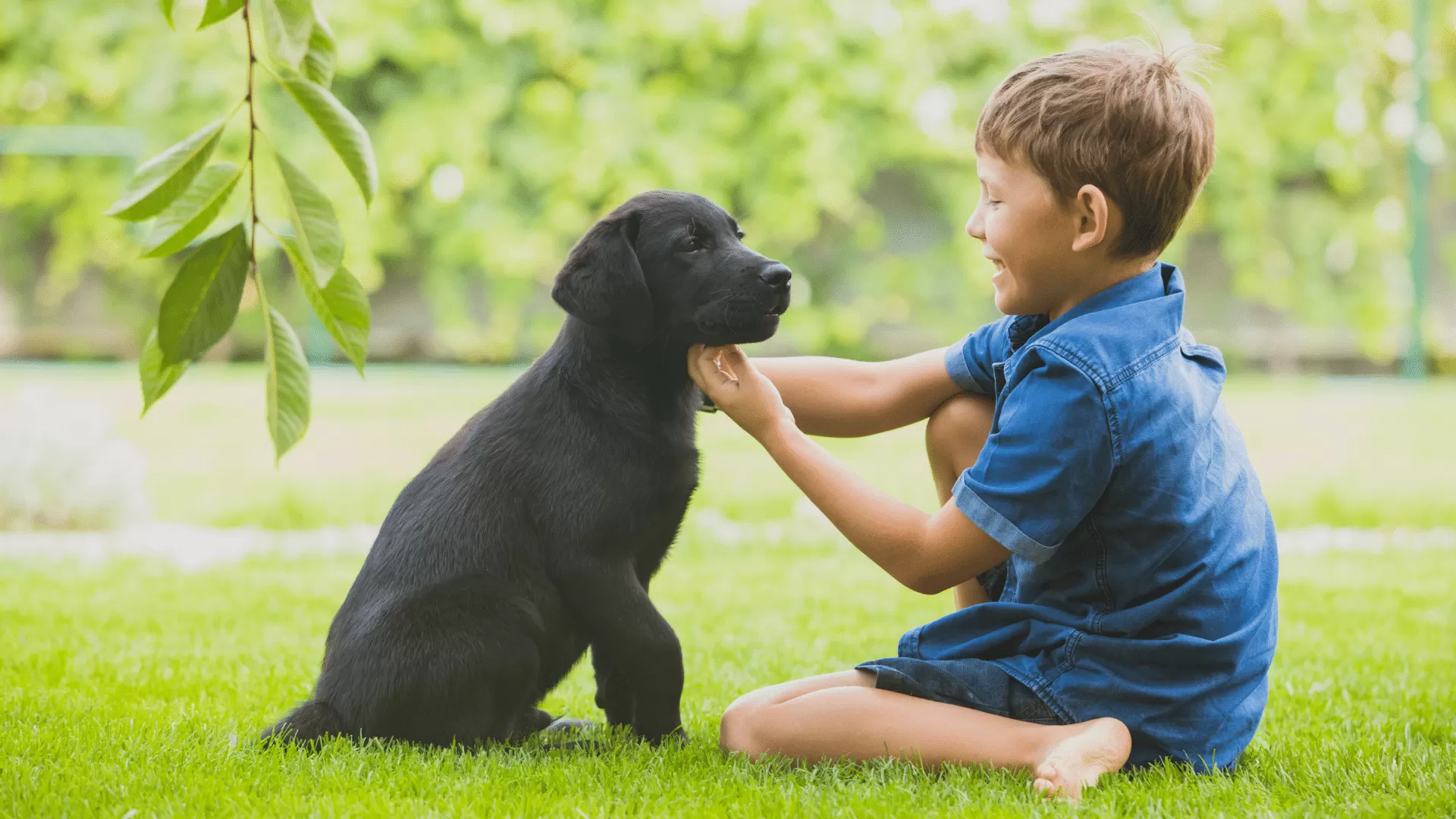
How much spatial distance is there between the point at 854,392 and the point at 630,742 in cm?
85

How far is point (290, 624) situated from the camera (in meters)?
3.86

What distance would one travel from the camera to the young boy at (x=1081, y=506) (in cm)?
199

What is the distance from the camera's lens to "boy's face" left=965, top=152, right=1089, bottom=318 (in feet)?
6.86

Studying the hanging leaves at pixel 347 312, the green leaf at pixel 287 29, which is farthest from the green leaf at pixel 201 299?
the green leaf at pixel 287 29

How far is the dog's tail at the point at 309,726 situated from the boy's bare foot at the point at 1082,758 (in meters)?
1.22

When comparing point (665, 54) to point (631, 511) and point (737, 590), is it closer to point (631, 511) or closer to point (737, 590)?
point (737, 590)

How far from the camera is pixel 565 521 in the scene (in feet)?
7.52

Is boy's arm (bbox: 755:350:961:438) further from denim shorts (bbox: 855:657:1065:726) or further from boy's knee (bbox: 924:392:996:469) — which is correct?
denim shorts (bbox: 855:657:1065:726)

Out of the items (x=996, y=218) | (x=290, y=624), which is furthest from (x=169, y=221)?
(x=290, y=624)

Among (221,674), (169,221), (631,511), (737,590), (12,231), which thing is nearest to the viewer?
(169,221)

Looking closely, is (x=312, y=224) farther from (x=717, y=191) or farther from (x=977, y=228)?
(x=717, y=191)

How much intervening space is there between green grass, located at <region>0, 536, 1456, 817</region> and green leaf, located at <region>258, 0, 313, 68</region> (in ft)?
3.59

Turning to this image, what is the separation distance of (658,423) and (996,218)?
739mm

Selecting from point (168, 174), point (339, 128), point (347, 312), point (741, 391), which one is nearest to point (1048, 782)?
point (741, 391)
